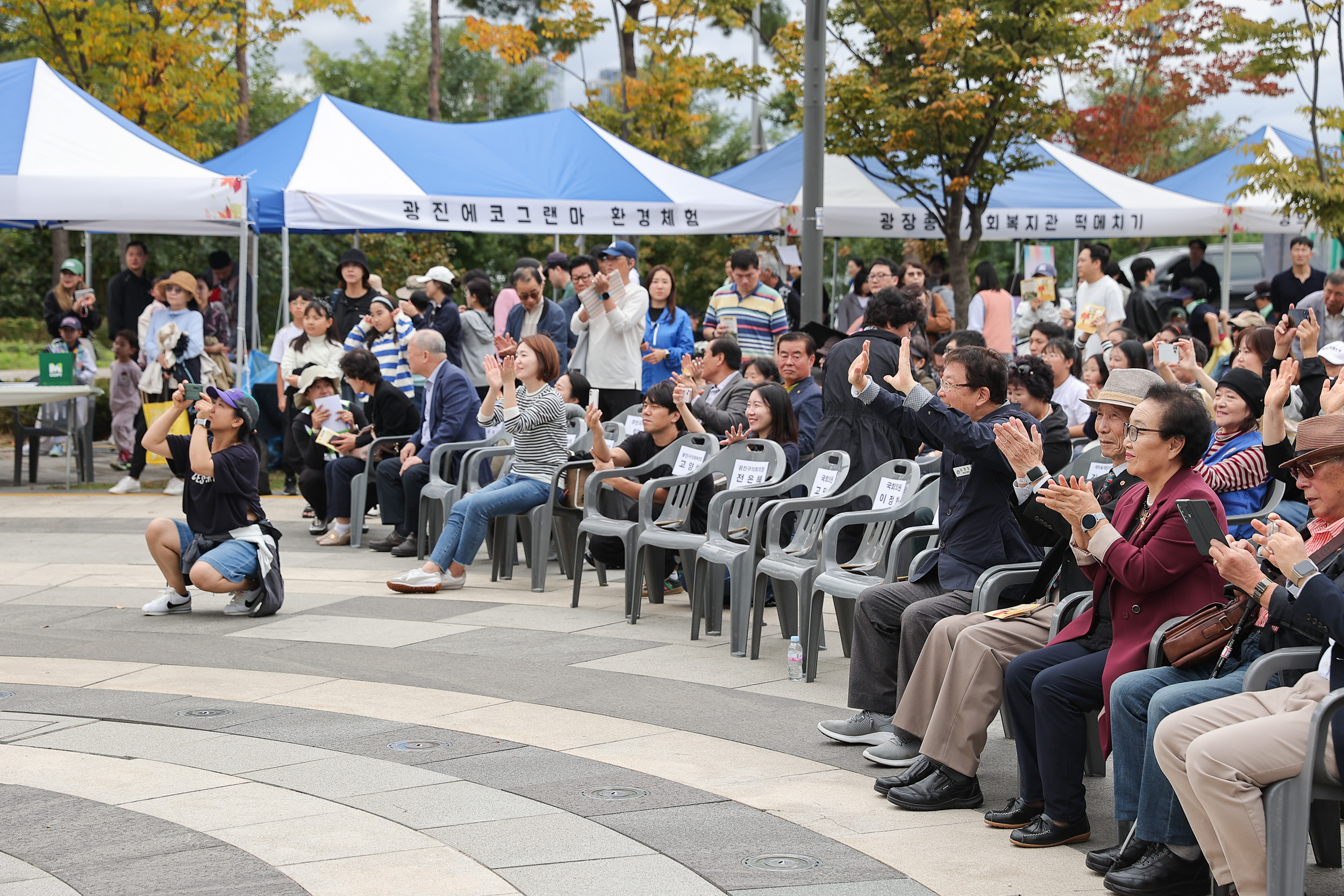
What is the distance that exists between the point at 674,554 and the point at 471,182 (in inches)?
259

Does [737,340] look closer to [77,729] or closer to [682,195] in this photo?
[682,195]

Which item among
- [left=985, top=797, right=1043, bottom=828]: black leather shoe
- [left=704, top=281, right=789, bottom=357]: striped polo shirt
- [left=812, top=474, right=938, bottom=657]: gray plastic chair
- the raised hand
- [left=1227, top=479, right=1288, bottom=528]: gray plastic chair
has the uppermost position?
[left=704, top=281, right=789, bottom=357]: striped polo shirt

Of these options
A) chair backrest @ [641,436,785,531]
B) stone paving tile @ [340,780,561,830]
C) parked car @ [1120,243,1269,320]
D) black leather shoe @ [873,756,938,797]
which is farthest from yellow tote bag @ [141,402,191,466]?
parked car @ [1120,243,1269,320]

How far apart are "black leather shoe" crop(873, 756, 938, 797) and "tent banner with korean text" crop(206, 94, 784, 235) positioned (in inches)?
370

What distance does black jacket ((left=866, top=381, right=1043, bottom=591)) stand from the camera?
5113 mm

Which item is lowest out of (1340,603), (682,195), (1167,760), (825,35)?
(1167,760)

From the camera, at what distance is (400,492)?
1024 centimetres

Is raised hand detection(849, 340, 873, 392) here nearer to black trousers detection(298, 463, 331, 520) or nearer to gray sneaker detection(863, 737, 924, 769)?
gray sneaker detection(863, 737, 924, 769)

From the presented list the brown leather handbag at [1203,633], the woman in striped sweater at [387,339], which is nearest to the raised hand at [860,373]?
the brown leather handbag at [1203,633]

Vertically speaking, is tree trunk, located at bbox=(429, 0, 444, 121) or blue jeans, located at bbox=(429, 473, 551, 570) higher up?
tree trunk, located at bbox=(429, 0, 444, 121)

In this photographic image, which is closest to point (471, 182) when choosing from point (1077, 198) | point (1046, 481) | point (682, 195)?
point (682, 195)

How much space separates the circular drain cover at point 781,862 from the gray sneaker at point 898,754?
37.2 inches

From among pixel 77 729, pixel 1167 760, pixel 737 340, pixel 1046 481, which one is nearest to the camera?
pixel 1167 760

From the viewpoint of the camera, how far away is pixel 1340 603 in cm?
345
